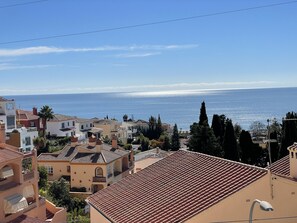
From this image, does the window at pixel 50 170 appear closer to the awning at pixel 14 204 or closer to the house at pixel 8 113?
the house at pixel 8 113

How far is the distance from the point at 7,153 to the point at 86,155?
68.1 ft

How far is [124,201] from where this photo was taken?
1638 centimetres

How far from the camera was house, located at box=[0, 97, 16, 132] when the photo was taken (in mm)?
58531

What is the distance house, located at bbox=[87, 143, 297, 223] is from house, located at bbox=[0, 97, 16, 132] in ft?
146

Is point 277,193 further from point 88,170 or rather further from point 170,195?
point 88,170

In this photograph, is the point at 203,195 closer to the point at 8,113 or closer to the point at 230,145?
the point at 230,145

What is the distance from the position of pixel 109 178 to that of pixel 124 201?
27.2m

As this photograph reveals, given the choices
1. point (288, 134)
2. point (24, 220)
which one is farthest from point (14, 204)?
point (288, 134)

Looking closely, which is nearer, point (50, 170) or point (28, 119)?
point (50, 170)

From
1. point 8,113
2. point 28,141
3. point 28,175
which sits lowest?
point 28,141

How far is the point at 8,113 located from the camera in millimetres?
59281

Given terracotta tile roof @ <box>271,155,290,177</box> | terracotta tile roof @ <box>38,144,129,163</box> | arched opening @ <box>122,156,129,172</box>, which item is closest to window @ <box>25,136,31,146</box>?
terracotta tile roof @ <box>38,144,129,163</box>

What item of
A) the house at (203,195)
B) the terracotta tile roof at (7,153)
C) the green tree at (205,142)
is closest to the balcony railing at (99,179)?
the green tree at (205,142)

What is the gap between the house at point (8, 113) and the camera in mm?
58531
